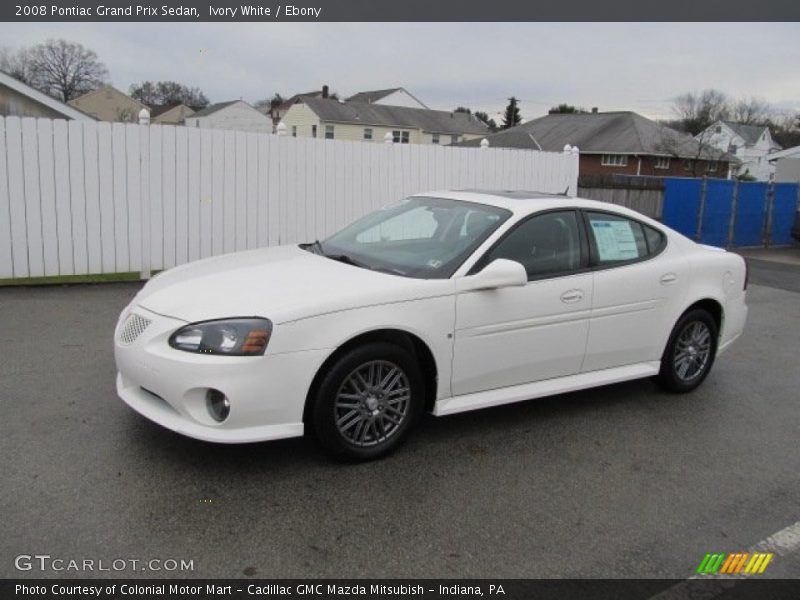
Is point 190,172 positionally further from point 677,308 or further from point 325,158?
point 677,308

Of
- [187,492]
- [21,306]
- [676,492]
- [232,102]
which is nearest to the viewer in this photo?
[187,492]

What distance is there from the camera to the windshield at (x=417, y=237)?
4273 mm

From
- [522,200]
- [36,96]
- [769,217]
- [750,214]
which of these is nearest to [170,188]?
[522,200]

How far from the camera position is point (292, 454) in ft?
13.1

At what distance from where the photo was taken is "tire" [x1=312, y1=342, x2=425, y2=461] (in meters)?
3.66

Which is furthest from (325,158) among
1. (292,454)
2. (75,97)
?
(75,97)

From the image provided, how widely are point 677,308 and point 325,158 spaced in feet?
21.1

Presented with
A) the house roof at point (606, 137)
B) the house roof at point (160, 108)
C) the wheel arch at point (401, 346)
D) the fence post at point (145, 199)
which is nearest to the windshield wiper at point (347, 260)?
the wheel arch at point (401, 346)

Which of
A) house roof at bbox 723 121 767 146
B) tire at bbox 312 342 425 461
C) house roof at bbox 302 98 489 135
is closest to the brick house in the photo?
house roof at bbox 302 98 489 135

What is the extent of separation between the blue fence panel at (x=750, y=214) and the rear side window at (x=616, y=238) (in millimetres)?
15030

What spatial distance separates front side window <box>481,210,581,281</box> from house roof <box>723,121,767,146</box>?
74.3 meters

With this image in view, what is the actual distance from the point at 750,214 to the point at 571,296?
1663 centimetres

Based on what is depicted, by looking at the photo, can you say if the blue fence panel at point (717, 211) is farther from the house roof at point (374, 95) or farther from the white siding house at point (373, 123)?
the house roof at point (374, 95)

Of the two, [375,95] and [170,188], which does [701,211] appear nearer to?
[170,188]
